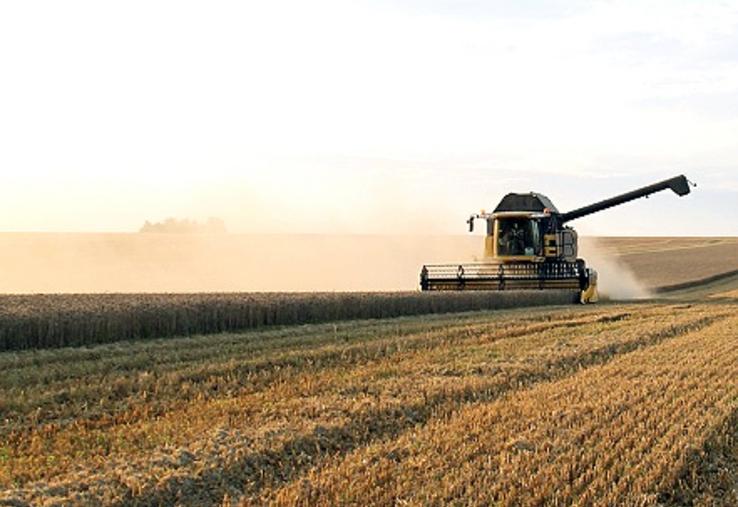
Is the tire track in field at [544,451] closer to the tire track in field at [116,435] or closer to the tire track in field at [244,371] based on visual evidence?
the tire track in field at [116,435]

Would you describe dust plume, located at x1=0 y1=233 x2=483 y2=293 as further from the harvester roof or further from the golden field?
the harvester roof

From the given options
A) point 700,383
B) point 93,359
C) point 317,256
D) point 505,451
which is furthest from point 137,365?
point 317,256

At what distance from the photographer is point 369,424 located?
798cm

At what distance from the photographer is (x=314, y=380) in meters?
10.4

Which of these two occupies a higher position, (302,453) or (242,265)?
(242,265)

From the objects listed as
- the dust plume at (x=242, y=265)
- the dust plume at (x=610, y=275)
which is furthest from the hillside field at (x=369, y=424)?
the dust plume at (x=242, y=265)

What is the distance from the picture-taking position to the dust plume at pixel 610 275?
3688 centimetres

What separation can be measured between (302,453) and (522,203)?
81.5 ft

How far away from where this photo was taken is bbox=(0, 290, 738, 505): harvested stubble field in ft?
20.1

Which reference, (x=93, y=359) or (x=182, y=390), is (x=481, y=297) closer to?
(x=93, y=359)

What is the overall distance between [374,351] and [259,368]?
2345 millimetres

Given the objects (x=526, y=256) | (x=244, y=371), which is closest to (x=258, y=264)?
(x=526, y=256)

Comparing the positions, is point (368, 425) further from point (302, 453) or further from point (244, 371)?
point (244, 371)

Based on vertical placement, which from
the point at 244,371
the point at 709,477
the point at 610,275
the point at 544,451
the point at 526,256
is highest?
the point at 526,256
